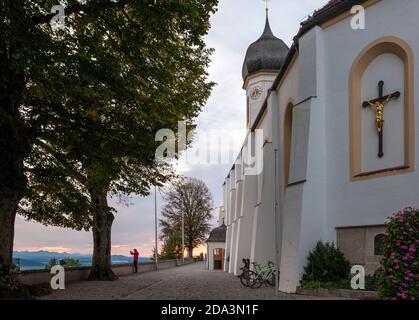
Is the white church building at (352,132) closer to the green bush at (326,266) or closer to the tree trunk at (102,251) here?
the green bush at (326,266)

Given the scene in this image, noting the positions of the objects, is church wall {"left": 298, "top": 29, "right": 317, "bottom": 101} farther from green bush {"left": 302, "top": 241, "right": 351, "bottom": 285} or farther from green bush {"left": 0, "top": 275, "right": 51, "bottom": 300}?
green bush {"left": 0, "top": 275, "right": 51, "bottom": 300}

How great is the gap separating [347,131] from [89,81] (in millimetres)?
7680

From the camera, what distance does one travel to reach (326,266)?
45.0 feet

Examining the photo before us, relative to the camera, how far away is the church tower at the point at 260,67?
1446 inches

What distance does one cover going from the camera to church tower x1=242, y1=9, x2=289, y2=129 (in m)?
36.7

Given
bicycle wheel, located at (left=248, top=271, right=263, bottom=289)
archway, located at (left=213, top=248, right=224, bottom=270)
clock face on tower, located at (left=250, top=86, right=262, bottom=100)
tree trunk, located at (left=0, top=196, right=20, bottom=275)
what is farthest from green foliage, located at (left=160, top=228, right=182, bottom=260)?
tree trunk, located at (left=0, top=196, right=20, bottom=275)

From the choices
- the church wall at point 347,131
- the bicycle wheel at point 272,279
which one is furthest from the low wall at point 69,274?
the church wall at point 347,131

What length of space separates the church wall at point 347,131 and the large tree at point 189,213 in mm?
49790

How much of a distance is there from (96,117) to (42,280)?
6806mm

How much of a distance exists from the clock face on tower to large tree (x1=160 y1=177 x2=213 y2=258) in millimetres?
28511

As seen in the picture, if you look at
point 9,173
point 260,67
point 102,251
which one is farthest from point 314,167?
point 260,67

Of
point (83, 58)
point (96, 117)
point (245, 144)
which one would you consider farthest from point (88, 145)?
point (245, 144)

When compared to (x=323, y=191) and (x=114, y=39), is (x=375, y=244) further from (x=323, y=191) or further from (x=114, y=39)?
(x=114, y=39)
